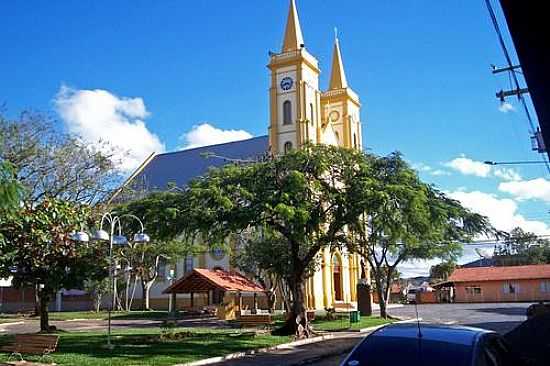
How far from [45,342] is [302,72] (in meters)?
45.3

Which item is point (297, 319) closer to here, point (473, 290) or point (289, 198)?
point (289, 198)

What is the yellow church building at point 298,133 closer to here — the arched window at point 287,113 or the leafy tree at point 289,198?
the arched window at point 287,113

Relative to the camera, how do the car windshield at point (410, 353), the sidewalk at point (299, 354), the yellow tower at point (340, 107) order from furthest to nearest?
1. the yellow tower at point (340, 107)
2. the sidewalk at point (299, 354)
3. the car windshield at point (410, 353)

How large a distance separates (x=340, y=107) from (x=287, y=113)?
11995 mm

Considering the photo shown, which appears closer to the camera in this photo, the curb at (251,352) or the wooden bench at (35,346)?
the curb at (251,352)

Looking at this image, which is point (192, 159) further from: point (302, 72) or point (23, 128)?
point (23, 128)

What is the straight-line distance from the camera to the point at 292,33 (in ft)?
200

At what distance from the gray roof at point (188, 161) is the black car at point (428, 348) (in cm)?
5418

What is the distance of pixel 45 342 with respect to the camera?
16672 millimetres

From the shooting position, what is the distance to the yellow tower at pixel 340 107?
2665 inches

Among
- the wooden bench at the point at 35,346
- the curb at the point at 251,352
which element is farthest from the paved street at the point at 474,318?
the wooden bench at the point at 35,346

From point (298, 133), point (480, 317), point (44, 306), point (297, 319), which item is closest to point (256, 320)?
point (297, 319)

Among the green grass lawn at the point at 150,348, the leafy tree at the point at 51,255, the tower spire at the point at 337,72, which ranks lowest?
the green grass lawn at the point at 150,348

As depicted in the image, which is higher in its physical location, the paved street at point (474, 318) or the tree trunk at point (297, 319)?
the tree trunk at point (297, 319)
